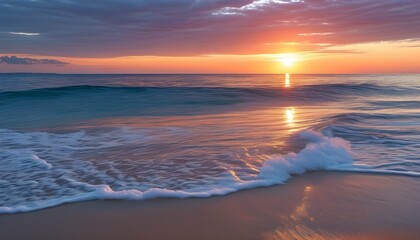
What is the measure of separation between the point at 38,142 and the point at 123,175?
372 cm

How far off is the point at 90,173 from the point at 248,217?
8.35ft

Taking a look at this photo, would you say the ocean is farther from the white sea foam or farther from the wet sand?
the wet sand

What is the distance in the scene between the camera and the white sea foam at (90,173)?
4.20m

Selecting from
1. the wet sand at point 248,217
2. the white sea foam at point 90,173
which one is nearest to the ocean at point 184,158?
the white sea foam at point 90,173

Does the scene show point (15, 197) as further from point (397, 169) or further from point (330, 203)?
point (397, 169)

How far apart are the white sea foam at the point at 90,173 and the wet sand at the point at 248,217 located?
0.17 metres

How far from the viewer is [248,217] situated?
3643mm

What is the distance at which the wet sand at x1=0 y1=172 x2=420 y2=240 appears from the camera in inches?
130

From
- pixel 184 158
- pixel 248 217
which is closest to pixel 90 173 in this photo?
pixel 184 158

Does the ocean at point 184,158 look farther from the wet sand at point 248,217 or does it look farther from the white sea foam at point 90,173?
the wet sand at point 248,217

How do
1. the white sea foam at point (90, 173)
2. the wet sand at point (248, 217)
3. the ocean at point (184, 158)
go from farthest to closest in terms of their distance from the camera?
the ocean at point (184, 158) → the white sea foam at point (90, 173) → the wet sand at point (248, 217)

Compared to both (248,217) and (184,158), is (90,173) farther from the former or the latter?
(248,217)

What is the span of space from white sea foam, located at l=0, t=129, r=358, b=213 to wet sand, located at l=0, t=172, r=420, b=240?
0.17m

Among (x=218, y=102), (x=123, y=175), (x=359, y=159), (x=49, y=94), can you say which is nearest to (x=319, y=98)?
(x=218, y=102)
